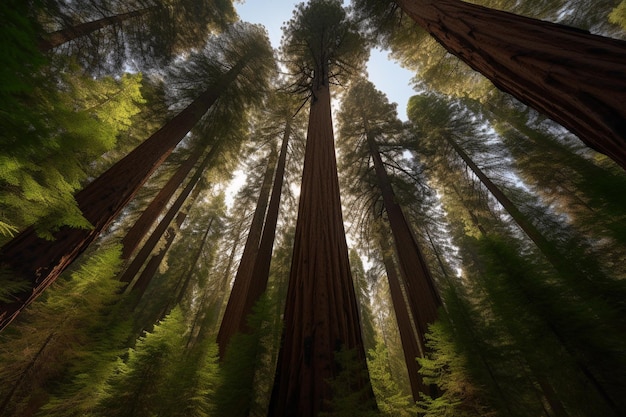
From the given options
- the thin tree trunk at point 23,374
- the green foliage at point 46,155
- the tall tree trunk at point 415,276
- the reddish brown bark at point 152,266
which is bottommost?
the thin tree trunk at point 23,374

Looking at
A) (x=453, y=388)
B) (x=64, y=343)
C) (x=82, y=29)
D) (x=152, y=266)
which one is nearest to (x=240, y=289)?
(x=64, y=343)

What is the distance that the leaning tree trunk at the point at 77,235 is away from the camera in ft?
10.1

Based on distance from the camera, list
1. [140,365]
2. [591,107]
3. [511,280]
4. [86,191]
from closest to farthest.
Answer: [591,107]
[140,365]
[511,280]
[86,191]

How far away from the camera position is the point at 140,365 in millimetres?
2162

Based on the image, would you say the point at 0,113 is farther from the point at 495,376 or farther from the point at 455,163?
the point at 455,163

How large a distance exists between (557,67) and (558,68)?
0.02m

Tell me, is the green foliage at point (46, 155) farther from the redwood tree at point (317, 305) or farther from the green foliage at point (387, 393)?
the green foliage at point (387, 393)

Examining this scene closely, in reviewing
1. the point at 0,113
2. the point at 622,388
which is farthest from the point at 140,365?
the point at 622,388

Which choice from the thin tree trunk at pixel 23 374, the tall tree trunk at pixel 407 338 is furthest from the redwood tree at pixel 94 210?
the tall tree trunk at pixel 407 338

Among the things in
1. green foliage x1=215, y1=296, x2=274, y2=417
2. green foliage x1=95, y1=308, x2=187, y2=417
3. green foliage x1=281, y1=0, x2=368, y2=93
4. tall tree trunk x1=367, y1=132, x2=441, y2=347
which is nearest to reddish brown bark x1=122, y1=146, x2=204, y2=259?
green foliage x1=281, y1=0, x2=368, y2=93

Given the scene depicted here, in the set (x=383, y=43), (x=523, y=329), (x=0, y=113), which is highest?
(x=383, y=43)

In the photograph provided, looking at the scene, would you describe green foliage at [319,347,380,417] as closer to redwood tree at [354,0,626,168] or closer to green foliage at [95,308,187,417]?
green foliage at [95,308,187,417]

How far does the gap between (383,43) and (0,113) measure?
30.7ft

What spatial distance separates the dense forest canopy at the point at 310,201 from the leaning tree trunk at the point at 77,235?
26 millimetres
